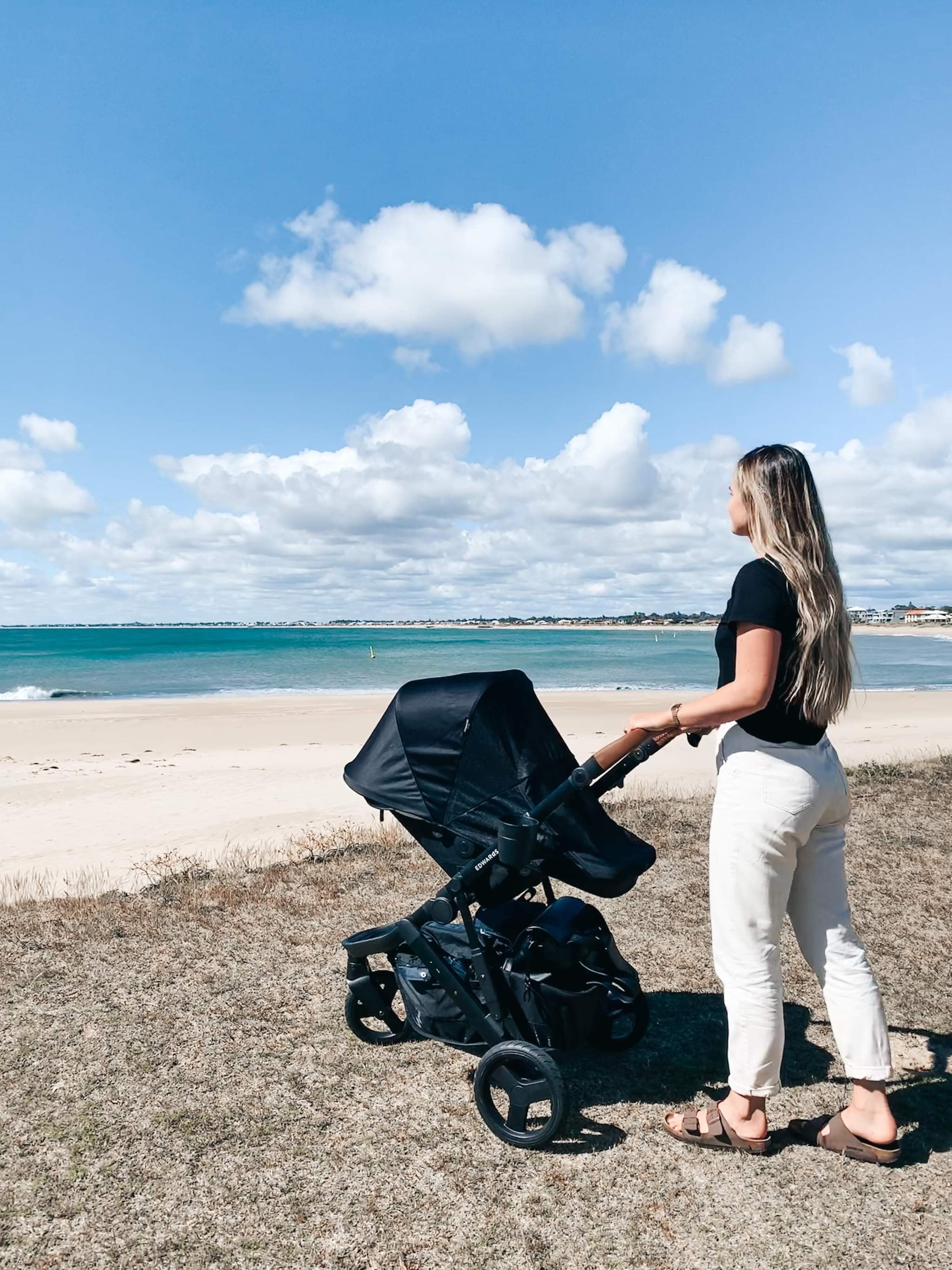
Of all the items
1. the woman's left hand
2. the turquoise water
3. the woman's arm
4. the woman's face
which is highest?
the woman's face

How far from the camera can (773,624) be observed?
258 centimetres

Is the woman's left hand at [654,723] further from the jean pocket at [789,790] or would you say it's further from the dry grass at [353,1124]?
the dry grass at [353,1124]

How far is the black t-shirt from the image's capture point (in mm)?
2590

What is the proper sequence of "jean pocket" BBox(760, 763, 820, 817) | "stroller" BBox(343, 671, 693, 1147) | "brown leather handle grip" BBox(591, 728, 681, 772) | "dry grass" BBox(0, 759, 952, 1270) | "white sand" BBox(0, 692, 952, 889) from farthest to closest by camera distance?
"white sand" BBox(0, 692, 952, 889)
"stroller" BBox(343, 671, 693, 1147)
"brown leather handle grip" BBox(591, 728, 681, 772)
"jean pocket" BBox(760, 763, 820, 817)
"dry grass" BBox(0, 759, 952, 1270)

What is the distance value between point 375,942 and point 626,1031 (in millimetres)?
1354

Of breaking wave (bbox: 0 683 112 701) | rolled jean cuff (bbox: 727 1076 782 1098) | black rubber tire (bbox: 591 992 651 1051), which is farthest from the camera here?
breaking wave (bbox: 0 683 112 701)

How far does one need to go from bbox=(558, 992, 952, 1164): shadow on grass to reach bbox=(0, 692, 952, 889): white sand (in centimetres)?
443

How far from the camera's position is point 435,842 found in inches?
135

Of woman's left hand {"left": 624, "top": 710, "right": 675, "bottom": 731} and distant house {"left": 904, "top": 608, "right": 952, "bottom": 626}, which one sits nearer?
woman's left hand {"left": 624, "top": 710, "right": 675, "bottom": 731}

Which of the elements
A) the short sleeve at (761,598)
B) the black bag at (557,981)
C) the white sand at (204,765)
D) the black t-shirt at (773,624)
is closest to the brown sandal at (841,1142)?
the black bag at (557,981)

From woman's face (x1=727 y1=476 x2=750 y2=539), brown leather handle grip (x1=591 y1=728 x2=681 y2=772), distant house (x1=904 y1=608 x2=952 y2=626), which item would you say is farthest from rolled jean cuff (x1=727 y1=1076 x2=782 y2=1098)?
distant house (x1=904 y1=608 x2=952 y2=626)

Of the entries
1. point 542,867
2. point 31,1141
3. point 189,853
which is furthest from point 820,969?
point 189,853

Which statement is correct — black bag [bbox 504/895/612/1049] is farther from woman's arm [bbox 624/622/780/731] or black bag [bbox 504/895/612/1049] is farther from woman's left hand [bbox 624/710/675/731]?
woman's arm [bbox 624/622/780/731]

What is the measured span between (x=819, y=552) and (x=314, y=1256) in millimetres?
2682
